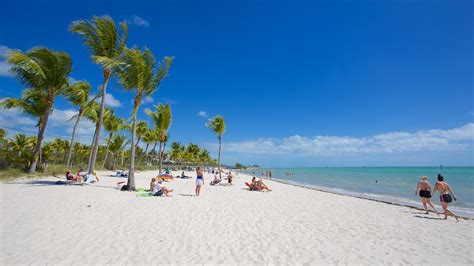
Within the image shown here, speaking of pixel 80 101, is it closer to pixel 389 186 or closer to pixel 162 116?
pixel 162 116

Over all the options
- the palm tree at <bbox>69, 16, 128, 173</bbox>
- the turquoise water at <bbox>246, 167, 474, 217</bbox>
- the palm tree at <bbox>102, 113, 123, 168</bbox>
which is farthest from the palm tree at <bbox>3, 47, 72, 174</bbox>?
the turquoise water at <bbox>246, 167, 474, 217</bbox>

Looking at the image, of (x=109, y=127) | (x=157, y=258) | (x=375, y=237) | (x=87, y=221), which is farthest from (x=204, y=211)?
(x=109, y=127)

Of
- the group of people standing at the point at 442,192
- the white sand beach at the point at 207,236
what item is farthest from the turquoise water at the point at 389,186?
the white sand beach at the point at 207,236

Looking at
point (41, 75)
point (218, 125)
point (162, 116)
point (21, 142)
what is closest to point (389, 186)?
point (218, 125)

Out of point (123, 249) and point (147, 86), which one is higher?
point (147, 86)

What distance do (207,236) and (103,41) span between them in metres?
12.6

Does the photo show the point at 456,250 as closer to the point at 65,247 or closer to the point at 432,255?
the point at 432,255

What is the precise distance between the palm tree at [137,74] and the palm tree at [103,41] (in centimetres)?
68

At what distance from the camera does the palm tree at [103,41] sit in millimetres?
11929

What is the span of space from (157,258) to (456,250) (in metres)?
6.30

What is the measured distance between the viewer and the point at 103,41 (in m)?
12.6

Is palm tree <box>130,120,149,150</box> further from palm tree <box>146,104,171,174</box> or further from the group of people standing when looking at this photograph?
the group of people standing

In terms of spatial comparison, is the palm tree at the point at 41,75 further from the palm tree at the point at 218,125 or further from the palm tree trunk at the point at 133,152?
the palm tree at the point at 218,125

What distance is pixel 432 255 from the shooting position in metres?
4.61
